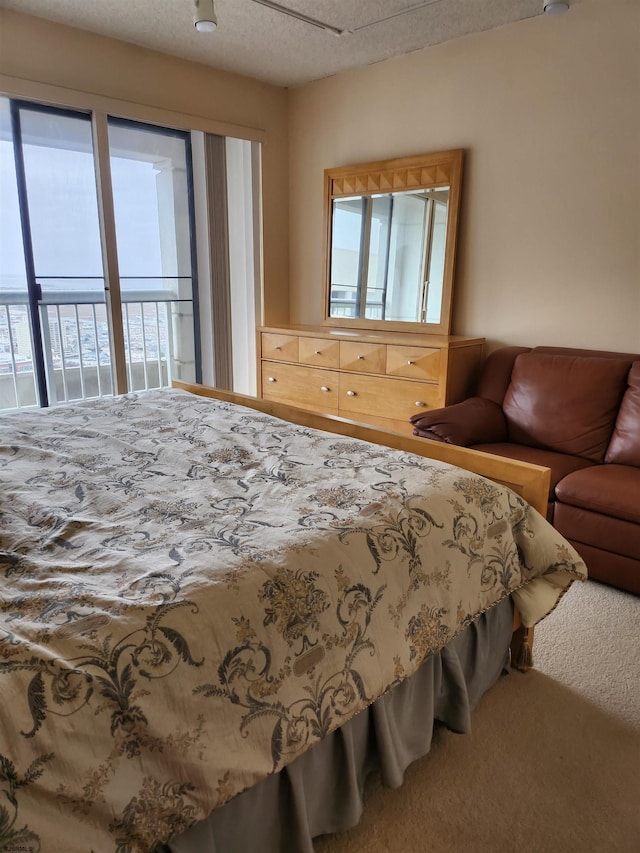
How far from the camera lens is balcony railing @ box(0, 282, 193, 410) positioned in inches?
154

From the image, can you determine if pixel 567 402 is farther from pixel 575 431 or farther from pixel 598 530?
pixel 598 530

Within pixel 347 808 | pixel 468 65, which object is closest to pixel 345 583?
pixel 347 808

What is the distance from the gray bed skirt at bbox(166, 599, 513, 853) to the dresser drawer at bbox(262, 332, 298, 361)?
2.61 m

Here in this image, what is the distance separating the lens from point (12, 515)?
4.37 ft

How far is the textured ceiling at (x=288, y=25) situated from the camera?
9.56 feet

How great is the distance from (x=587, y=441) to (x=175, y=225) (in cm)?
339

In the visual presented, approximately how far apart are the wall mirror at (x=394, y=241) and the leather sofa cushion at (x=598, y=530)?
1.55 metres

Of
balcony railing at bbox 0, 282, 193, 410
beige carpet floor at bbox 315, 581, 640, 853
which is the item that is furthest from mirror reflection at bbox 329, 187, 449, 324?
beige carpet floor at bbox 315, 581, 640, 853

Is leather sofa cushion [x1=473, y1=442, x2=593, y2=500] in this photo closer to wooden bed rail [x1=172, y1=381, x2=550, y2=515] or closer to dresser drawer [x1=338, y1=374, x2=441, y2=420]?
dresser drawer [x1=338, y1=374, x2=441, y2=420]

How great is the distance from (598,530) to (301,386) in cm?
218

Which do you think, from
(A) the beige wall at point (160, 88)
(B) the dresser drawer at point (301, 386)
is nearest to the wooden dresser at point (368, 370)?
(B) the dresser drawer at point (301, 386)

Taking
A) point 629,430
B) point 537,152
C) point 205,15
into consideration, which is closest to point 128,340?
point 205,15

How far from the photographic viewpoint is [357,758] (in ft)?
4.36

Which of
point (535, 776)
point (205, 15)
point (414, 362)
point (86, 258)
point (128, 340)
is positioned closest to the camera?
point (535, 776)
